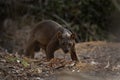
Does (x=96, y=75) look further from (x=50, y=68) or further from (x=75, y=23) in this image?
(x=75, y=23)

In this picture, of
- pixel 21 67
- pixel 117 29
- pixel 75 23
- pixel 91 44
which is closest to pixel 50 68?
pixel 21 67

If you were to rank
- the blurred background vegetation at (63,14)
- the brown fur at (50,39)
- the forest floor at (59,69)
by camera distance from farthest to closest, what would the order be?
1. the blurred background vegetation at (63,14)
2. the brown fur at (50,39)
3. the forest floor at (59,69)

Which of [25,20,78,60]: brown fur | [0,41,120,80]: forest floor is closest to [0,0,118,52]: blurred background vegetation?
[25,20,78,60]: brown fur

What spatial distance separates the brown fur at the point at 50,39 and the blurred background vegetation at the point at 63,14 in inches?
179

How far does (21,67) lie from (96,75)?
1.32m

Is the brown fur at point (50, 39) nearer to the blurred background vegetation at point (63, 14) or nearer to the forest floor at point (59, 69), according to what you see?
the forest floor at point (59, 69)

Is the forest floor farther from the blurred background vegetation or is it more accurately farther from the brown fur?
the blurred background vegetation

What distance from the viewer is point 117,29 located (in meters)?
16.5

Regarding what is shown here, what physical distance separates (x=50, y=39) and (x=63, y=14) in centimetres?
609

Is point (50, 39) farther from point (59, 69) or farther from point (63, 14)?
point (63, 14)

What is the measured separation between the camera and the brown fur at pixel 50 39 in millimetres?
8712

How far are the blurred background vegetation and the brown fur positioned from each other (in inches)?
179

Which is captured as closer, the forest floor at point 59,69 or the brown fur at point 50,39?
the forest floor at point 59,69

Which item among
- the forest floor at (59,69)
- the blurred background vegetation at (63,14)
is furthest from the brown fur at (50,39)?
the blurred background vegetation at (63,14)
